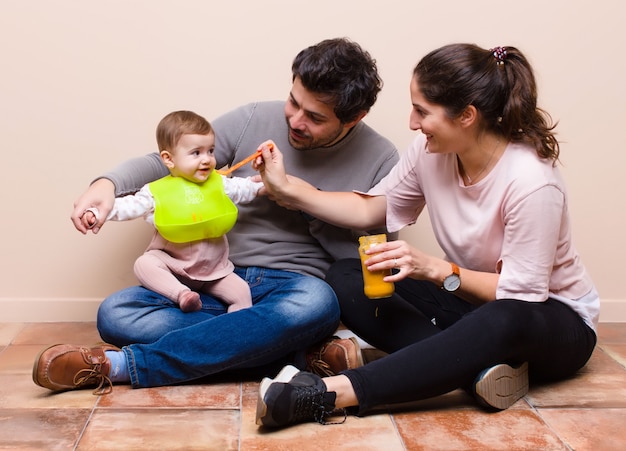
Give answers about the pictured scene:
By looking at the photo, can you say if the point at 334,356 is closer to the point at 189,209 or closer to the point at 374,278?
the point at 374,278

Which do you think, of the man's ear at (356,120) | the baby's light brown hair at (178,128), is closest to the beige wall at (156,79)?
the man's ear at (356,120)

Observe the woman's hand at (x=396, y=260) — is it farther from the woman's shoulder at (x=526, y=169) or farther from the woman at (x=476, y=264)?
the woman's shoulder at (x=526, y=169)

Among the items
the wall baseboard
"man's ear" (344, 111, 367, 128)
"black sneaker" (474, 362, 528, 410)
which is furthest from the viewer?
the wall baseboard

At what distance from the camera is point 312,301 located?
219 cm

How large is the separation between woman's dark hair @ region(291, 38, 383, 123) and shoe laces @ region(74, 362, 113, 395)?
0.95m

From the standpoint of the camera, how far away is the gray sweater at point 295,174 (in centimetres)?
243

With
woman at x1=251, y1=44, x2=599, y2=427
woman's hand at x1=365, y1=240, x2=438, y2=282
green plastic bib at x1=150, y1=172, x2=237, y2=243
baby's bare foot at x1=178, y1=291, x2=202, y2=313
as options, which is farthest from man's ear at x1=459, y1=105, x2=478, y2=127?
baby's bare foot at x1=178, y1=291, x2=202, y2=313

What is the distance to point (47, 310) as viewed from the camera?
281cm

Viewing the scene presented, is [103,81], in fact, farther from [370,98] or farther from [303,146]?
[370,98]

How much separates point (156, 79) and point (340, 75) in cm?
75

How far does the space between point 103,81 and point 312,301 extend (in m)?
1.09

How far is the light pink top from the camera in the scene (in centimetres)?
196

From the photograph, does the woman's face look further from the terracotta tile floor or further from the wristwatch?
the terracotta tile floor

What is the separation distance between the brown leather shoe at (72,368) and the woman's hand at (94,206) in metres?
0.31
